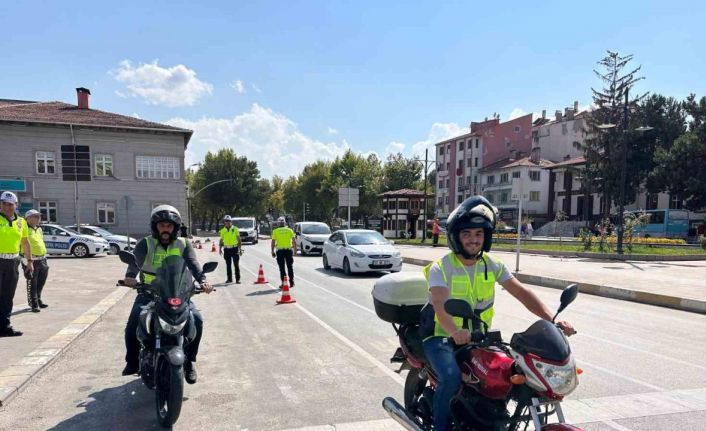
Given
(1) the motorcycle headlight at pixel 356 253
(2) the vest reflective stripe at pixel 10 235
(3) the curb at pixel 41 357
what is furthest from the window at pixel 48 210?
(2) the vest reflective stripe at pixel 10 235

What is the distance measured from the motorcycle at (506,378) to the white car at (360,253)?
35.6 ft

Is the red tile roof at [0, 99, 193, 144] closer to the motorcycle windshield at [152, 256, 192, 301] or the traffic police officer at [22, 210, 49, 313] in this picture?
the traffic police officer at [22, 210, 49, 313]

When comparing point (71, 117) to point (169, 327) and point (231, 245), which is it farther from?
point (169, 327)

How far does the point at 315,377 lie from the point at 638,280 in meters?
11.8

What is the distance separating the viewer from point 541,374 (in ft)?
7.23

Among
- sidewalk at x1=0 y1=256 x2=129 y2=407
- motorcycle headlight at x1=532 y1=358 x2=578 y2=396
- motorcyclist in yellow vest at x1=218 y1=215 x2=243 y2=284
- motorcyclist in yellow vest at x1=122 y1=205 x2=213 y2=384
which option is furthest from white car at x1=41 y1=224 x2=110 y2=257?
motorcycle headlight at x1=532 y1=358 x2=578 y2=396

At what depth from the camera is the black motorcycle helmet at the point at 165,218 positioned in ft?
14.3

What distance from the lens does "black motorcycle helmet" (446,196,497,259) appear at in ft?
9.48

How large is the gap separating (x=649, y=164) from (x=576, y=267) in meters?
38.4

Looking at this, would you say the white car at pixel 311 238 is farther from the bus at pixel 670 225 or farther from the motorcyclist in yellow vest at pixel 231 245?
the bus at pixel 670 225

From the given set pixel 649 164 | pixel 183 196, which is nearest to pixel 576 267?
pixel 183 196

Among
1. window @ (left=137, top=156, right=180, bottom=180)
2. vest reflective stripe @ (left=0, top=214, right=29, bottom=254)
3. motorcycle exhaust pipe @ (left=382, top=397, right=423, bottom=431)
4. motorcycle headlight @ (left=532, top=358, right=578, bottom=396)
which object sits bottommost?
motorcycle exhaust pipe @ (left=382, top=397, right=423, bottom=431)

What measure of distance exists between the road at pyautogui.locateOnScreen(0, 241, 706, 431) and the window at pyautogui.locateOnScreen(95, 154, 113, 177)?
31.3m

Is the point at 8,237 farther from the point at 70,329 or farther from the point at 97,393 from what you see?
the point at 97,393
